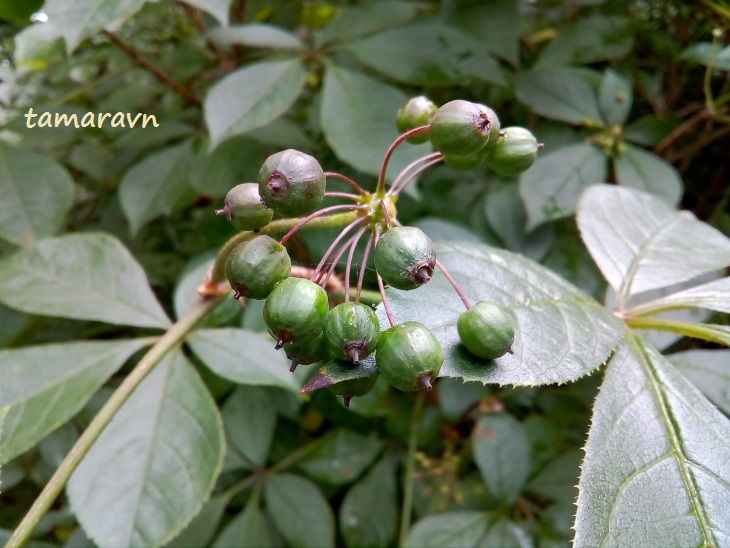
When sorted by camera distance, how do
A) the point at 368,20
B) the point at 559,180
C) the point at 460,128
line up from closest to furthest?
the point at 460,128 → the point at 559,180 → the point at 368,20

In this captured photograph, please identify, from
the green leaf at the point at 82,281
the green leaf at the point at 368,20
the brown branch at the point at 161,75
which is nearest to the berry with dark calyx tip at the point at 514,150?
the green leaf at the point at 82,281

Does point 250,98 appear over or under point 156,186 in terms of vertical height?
over

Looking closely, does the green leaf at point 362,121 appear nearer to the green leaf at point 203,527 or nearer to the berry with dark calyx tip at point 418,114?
the berry with dark calyx tip at point 418,114

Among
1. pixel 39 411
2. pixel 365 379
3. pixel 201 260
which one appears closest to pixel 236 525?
pixel 39 411

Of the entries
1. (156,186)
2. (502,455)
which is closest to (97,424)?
(156,186)

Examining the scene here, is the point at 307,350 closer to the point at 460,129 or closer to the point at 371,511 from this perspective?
the point at 460,129

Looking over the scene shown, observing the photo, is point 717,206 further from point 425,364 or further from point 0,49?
point 0,49
